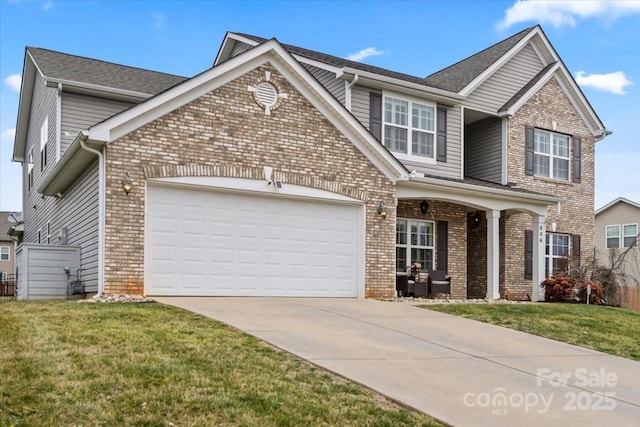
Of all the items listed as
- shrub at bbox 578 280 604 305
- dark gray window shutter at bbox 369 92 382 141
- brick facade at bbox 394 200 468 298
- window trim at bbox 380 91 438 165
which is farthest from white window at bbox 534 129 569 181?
dark gray window shutter at bbox 369 92 382 141

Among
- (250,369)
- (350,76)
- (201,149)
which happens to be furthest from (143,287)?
(350,76)

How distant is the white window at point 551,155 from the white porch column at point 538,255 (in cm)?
226

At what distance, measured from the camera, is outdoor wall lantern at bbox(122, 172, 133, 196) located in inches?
469

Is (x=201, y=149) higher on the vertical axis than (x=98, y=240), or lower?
higher

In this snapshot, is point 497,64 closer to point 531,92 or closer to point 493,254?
point 531,92

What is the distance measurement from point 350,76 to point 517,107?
624cm

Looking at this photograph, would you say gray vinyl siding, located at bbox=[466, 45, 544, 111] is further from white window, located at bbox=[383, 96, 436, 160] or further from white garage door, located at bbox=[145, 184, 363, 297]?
white garage door, located at bbox=[145, 184, 363, 297]

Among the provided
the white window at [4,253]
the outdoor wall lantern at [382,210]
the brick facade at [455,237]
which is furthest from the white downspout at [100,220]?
the white window at [4,253]

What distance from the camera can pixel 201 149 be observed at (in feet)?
42.3

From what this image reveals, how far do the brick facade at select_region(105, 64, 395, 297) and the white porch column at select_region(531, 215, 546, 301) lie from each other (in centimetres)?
597

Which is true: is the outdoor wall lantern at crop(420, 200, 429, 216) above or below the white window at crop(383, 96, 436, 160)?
below

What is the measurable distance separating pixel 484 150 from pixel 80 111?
1257 centimetres

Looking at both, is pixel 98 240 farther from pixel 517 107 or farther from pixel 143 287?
pixel 517 107

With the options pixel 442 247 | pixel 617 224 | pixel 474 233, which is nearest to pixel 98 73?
pixel 442 247
